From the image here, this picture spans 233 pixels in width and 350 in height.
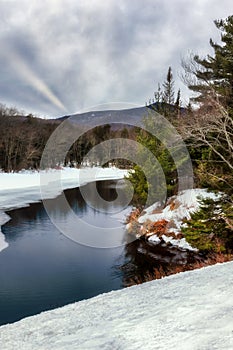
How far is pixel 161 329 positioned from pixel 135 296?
2.06 metres

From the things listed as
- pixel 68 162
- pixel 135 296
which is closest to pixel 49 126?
pixel 68 162

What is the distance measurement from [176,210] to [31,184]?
27931 mm

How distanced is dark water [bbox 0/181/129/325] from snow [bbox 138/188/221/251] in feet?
6.66

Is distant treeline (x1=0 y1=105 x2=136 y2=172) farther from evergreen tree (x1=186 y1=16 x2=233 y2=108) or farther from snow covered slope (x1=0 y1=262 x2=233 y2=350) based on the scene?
snow covered slope (x1=0 y1=262 x2=233 y2=350)

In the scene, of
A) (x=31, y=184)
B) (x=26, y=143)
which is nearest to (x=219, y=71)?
(x=31, y=184)

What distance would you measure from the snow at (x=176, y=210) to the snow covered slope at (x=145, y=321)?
30.4 feet

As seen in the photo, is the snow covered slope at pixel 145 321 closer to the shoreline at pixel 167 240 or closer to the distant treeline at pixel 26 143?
the shoreline at pixel 167 240

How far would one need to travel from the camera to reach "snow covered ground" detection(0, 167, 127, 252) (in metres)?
25.5

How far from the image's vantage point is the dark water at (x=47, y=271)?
8664mm

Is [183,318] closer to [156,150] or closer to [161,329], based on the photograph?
[161,329]

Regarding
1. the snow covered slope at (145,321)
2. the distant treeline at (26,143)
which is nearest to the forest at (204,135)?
the snow covered slope at (145,321)

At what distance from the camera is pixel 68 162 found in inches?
2633

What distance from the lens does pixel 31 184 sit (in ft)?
136

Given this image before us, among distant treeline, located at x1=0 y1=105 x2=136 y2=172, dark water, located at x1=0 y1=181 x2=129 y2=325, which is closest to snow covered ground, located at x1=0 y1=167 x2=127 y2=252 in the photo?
dark water, located at x1=0 y1=181 x2=129 y2=325
